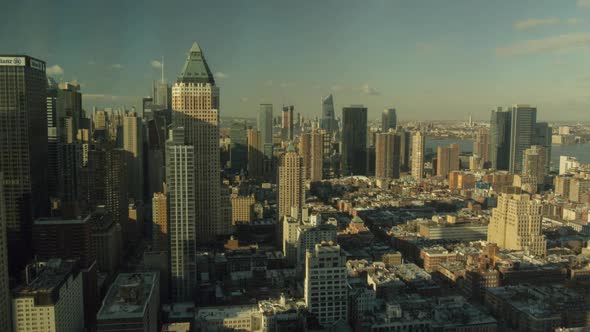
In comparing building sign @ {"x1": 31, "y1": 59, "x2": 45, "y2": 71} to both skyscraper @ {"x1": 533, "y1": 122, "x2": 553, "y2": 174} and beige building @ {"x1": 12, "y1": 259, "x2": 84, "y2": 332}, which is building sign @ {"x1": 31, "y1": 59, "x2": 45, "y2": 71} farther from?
skyscraper @ {"x1": 533, "y1": 122, "x2": 553, "y2": 174}

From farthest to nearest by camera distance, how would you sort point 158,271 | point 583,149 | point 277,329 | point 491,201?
point 491,201
point 583,149
point 158,271
point 277,329

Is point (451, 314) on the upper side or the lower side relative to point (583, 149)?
lower

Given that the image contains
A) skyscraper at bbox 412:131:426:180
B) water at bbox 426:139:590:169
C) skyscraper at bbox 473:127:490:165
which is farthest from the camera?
skyscraper at bbox 412:131:426:180

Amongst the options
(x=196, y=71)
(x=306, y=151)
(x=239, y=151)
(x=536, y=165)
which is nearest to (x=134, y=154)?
(x=196, y=71)

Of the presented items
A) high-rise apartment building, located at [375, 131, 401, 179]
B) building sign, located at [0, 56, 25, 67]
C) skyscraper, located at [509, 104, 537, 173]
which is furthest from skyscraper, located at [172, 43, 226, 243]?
high-rise apartment building, located at [375, 131, 401, 179]

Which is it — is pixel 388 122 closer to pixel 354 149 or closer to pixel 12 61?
pixel 354 149

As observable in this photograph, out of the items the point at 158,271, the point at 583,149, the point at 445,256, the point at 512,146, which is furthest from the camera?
the point at 512,146

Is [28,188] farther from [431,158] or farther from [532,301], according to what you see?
[431,158]

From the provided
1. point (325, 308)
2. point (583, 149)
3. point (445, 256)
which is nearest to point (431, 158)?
point (583, 149)
